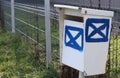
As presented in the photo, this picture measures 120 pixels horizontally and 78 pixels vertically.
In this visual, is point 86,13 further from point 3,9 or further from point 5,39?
point 3,9

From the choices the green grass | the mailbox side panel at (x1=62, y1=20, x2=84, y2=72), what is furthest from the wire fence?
the mailbox side panel at (x1=62, y1=20, x2=84, y2=72)

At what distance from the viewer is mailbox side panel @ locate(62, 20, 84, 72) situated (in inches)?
147

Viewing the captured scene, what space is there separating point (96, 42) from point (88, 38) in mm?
117

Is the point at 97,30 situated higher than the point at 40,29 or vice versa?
the point at 97,30

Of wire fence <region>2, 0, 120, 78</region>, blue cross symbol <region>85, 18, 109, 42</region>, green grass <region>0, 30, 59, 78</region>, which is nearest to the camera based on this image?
blue cross symbol <region>85, 18, 109, 42</region>

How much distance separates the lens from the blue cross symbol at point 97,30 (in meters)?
3.66

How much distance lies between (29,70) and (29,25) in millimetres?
1739

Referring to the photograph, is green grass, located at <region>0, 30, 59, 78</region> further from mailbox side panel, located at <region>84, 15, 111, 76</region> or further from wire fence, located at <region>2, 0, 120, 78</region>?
mailbox side panel, located at <region>84, 15, 111, 76</region>

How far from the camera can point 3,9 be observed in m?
10.1

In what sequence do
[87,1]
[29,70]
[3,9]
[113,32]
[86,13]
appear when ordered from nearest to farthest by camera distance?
[86,13] < [113,32] < [87,1] < [29,70] < [3,9]

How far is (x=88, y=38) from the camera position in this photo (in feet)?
12.1

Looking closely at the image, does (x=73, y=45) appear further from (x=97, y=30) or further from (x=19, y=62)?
(x=19, y=62)

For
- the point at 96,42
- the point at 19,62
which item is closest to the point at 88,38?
the point at 96,42

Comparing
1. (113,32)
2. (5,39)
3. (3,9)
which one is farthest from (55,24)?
(3,9)
